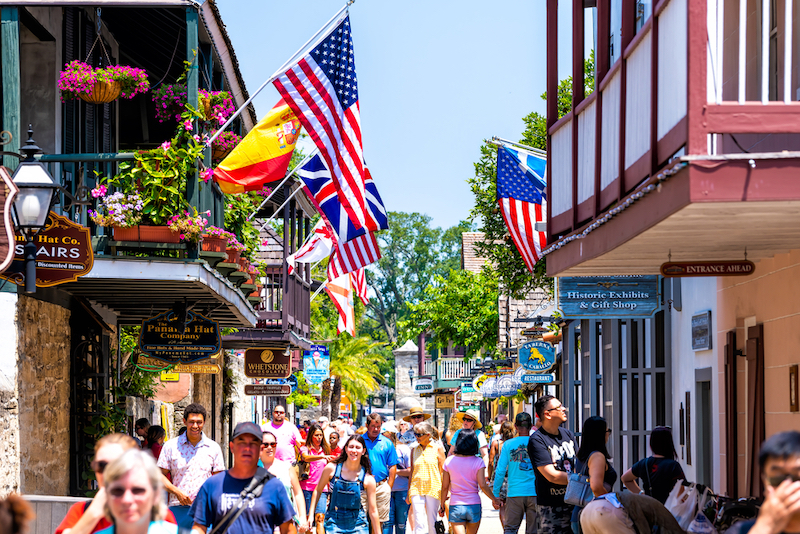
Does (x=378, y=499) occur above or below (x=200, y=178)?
below

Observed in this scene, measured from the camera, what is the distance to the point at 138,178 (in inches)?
429

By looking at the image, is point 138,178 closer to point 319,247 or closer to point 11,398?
point 11,398

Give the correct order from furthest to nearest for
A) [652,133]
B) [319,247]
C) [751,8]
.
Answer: [319,247]
[751,8]
[652,133]

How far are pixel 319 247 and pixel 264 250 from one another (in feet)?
29.5

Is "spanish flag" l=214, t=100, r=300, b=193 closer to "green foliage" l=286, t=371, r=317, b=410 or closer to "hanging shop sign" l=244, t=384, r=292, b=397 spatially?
"hanging shop sign" l=244, t=384, r=292, b=397

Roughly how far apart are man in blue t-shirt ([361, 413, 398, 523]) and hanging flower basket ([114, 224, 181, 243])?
107 inches

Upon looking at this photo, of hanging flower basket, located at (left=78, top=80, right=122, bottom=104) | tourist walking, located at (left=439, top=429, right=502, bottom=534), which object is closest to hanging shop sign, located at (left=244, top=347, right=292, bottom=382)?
tourist walking, located at (left=439, top=429, right=502, bottom=534)

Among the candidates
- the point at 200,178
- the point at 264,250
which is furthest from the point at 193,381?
the point at 200,178

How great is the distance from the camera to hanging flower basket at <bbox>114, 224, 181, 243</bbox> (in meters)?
10.8

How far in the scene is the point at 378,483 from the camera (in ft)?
36.3

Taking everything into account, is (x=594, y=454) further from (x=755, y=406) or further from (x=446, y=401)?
(x=446, y=401)

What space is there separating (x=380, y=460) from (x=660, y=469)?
3577 mm

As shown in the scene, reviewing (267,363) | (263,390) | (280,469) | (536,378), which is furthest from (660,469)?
(263,390)

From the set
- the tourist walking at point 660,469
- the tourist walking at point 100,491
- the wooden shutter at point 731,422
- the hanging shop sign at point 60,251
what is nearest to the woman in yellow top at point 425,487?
the wooden shutter at point 731,422
